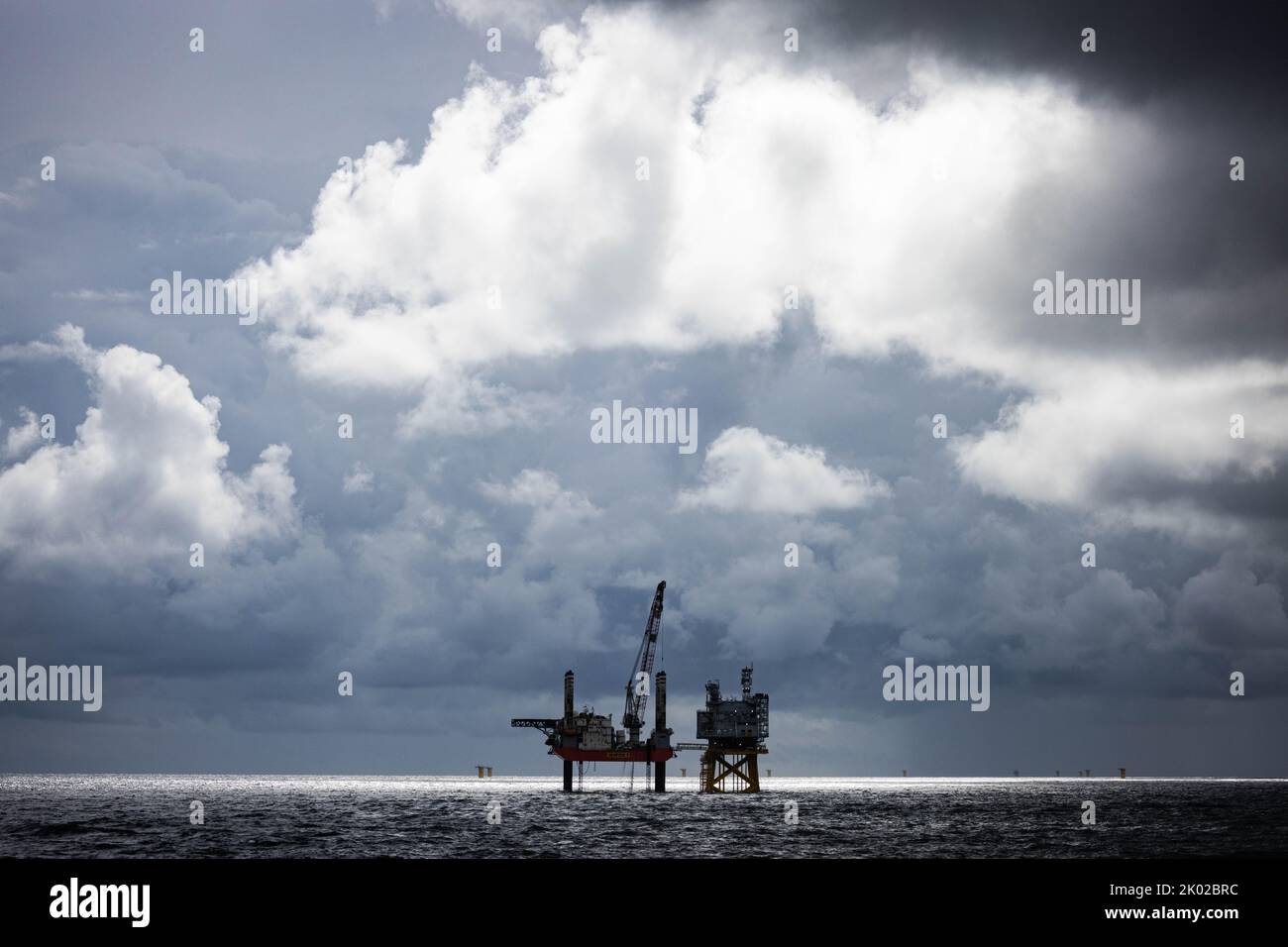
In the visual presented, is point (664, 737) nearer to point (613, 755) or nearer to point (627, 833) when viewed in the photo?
point (613, 755)

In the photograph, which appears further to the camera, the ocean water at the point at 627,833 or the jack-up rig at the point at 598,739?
the jack-up rig at the point at 598,739

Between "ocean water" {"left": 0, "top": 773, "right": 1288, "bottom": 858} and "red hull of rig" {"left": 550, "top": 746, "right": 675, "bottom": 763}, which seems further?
"red hull of rig" {"left": 550, "top": 746, "right": 675, "bottom": 763}

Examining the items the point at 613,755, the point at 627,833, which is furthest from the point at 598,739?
the point at 627,833

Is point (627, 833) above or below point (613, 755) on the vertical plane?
above

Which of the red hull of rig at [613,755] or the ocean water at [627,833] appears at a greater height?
the ocean water at [627,833]

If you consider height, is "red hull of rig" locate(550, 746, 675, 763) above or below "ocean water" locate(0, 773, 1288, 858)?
below

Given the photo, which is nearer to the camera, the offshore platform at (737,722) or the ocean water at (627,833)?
the ocean water at (627,833)

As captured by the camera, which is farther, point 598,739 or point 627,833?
point 598,739

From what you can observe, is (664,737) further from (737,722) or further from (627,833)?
(627,833)
